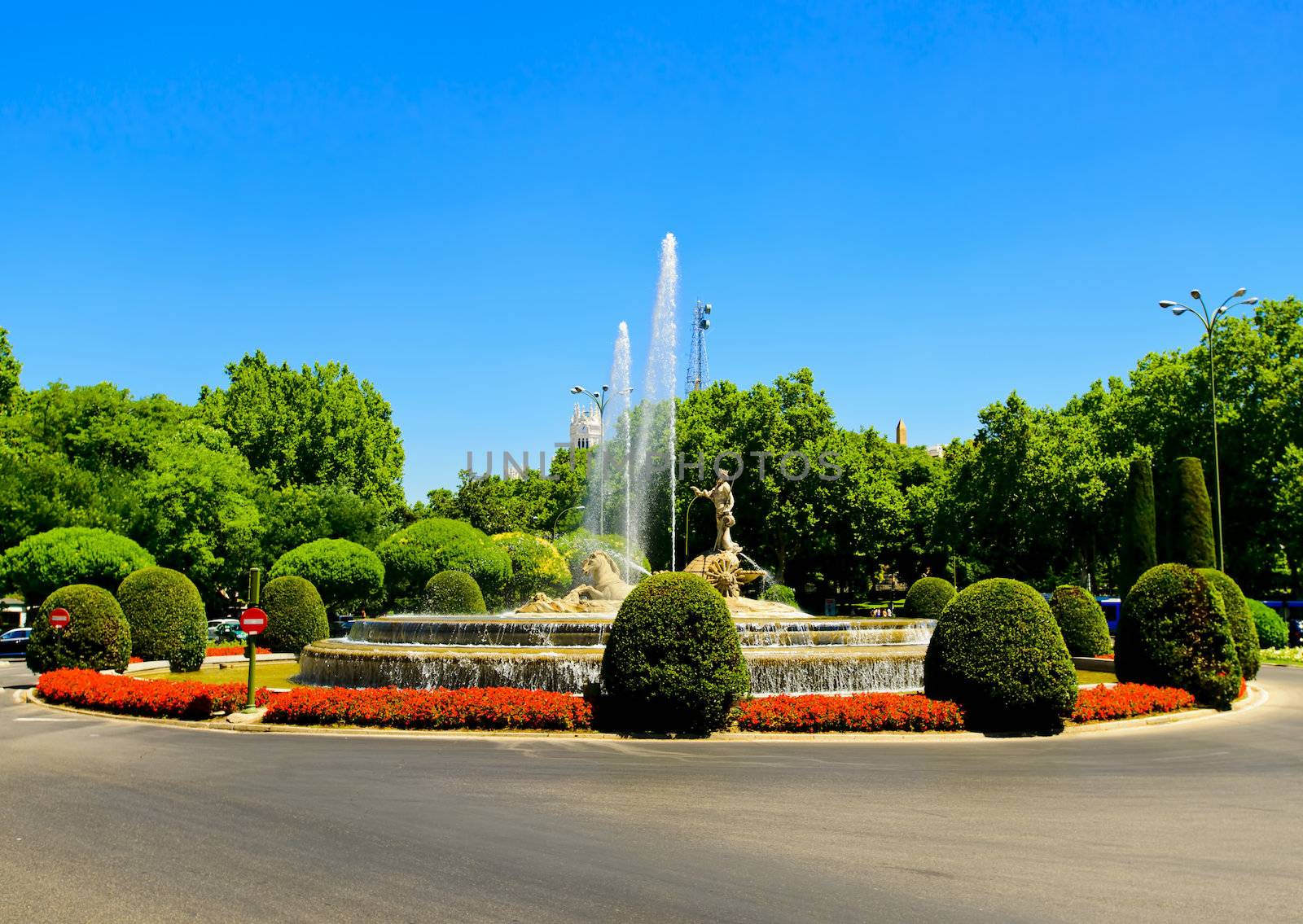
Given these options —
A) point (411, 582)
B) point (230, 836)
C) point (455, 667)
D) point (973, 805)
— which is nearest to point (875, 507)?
point (411, 582)

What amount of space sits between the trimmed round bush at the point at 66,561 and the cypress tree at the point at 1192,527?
3641 centimetres

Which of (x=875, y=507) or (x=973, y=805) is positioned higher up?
(x=875, y=507)

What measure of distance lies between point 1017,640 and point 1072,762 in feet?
9.19

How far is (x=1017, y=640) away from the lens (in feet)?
50.5

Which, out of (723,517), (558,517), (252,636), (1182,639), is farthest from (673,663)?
(558,517)

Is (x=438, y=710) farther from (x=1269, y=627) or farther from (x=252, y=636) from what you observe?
(x=1269, y=627)

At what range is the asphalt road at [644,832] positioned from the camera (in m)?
6.80

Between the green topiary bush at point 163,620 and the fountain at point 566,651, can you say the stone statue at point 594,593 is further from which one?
the green topiary bush at point 163,620

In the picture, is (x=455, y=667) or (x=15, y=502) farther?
(x=15, y=502)

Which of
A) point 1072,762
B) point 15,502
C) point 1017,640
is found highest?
point 15,502

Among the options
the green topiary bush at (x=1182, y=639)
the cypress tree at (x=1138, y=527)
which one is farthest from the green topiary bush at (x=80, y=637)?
the cypress tree at (x=1138, y=527)

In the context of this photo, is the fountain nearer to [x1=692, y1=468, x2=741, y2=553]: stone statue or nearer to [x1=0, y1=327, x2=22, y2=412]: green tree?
[x1=692, y1=468, x2=741, y2=553]: stone statue

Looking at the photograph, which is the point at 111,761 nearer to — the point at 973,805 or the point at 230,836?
the point at 230,836

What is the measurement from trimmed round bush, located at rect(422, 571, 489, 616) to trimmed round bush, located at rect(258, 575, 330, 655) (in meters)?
4.52
